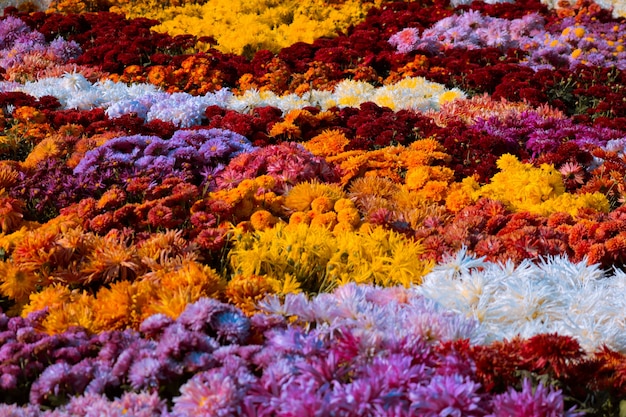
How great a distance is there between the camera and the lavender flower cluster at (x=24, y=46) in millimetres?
8430

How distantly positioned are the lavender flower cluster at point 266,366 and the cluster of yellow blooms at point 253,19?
22.5 feet

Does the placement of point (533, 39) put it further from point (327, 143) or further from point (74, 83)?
point (74, 83)

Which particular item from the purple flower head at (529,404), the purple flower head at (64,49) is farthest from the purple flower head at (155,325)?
the purple flower head at (64,49)

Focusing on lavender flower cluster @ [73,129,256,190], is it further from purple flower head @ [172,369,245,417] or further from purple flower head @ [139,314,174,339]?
purple flower head @ [172,369,245,417]

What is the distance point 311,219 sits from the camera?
425cm

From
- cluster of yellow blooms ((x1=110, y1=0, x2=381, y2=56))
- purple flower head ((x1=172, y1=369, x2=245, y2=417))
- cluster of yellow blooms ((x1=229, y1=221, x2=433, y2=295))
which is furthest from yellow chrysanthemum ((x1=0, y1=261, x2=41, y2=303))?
cluster of yellow blooms ((x1=110, y1=0, x2=381, y2=56))

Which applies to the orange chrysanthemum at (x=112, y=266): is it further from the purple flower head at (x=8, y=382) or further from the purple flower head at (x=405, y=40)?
the purple flower head at (x=405, y=40)

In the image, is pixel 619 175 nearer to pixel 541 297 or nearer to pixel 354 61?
pixel 541 297

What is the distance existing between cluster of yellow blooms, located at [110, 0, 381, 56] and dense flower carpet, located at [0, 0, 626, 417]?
0.24 feet

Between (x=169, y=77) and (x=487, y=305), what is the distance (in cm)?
576

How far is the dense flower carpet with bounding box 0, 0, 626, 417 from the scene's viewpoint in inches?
90.0

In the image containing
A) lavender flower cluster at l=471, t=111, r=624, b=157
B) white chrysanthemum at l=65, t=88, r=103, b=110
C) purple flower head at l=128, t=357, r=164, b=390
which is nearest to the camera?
purple flower head at l=128, t=357, r=164, b=390

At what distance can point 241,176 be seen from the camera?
16.2ft

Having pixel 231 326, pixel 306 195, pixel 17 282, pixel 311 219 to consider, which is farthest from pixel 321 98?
pixel 231 326
